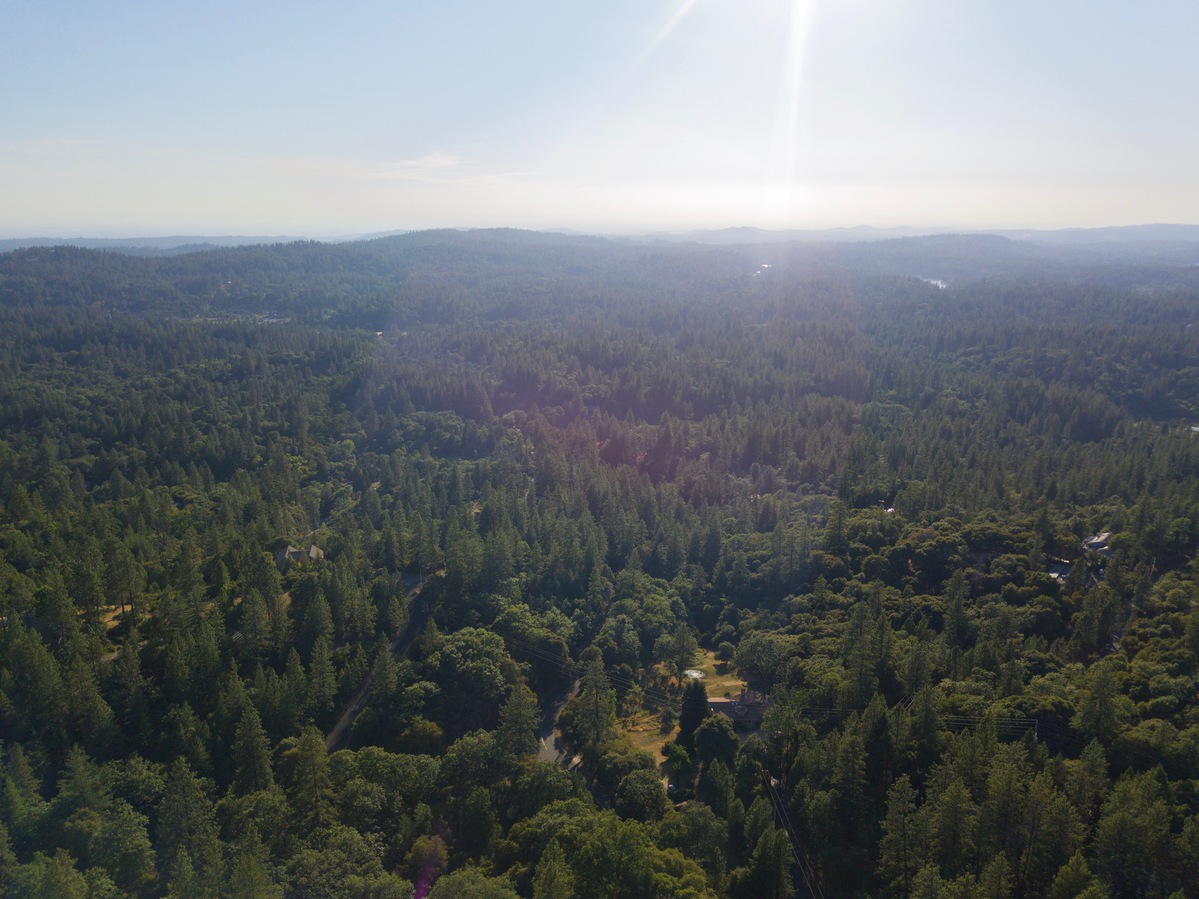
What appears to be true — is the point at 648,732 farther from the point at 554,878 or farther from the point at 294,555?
the point at 294,555

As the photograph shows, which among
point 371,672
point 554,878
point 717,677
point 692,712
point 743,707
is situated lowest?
point 717,677

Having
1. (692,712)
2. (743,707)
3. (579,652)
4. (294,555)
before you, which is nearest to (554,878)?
(692,712)

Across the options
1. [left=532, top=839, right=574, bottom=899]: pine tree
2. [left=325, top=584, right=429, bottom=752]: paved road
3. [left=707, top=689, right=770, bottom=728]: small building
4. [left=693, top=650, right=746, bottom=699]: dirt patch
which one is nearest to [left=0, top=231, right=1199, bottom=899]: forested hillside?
[left=532, top=839, right=574, bottom=899]: pine tree

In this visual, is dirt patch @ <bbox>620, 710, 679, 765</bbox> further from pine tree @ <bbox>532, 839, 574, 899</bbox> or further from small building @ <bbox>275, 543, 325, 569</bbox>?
small building @ <bbox>275, 543, 325, 569</bbox>

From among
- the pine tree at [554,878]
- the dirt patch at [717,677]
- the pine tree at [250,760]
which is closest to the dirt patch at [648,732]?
the dirt patch at [717,677]

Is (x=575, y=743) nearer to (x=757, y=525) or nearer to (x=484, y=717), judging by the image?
(x=484, y=717)
